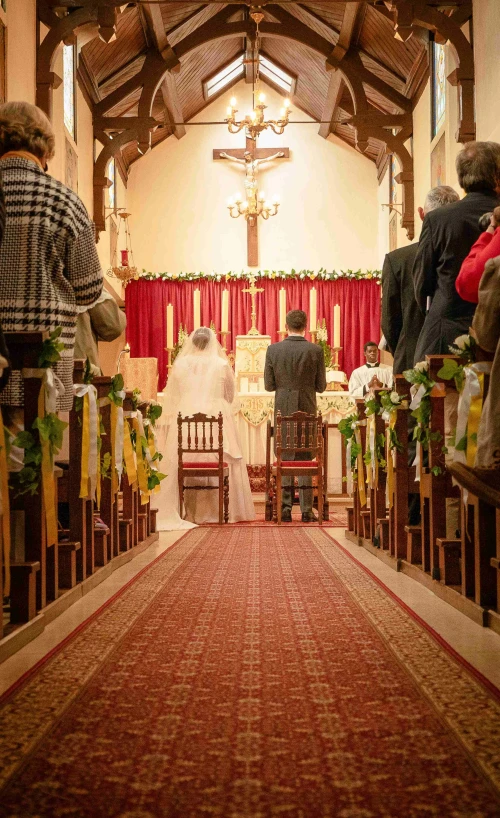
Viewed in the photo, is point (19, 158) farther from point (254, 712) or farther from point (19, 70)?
point (19, 70)

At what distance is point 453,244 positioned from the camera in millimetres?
3855

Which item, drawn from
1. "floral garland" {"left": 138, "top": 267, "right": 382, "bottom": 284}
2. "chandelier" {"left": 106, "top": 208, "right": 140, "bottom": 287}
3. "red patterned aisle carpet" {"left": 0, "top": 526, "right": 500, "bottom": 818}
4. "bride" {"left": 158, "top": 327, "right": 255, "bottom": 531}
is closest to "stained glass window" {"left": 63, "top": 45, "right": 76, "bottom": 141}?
"chandelier" {"left": 106, "top": 208, "right": 140, "bottom": 287}

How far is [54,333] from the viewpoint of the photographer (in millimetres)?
2779

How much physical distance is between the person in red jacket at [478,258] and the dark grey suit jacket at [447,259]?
0.63 metres

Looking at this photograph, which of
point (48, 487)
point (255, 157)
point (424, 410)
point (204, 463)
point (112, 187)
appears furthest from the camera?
point (255, 157)

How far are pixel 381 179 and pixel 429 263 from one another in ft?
39.8

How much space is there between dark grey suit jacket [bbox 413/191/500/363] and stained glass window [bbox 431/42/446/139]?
676 centimetres

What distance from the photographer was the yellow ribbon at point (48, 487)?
109 inches

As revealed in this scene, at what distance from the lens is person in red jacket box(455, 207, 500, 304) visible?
2.93m

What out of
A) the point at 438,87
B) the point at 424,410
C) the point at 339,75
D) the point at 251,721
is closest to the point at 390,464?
the point at 424,410

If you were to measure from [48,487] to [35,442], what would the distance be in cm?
18

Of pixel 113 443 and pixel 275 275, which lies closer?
pixel 113 443

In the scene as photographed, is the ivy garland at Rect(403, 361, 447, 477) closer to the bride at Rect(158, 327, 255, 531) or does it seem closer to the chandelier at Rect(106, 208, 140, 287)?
the bride at Rect(158, 327, 255, 531)

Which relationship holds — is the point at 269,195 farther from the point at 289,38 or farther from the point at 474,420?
the point at 474,420
